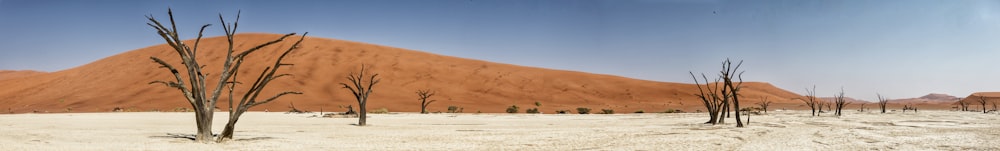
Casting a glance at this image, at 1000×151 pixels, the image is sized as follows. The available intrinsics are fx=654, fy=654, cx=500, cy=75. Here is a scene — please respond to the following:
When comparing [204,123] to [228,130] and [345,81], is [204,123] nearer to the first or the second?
[228,130]

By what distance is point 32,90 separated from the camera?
6838cm

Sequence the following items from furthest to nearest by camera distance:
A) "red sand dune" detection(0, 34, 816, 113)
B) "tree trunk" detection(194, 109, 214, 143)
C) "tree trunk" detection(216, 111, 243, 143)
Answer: "red sand dune" detection(0, 34, 816, 113)
"tree trunk" detection(216, 111, 243, 143)
"tree trunk" detection(194, 109, 214, 143)

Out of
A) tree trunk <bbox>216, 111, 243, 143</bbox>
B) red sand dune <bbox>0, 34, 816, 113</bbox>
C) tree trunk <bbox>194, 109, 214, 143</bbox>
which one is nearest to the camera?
tree trunk <bbox>194, 109, 214, 143</bbox>

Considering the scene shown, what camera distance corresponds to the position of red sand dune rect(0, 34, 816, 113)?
186ft

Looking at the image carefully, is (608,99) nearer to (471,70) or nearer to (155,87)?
(471,70)

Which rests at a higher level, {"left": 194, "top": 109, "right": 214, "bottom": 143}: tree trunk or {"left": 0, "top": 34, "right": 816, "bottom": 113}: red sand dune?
{"left": 0, "top": 34, "right": 816, "bottom": 113}: red sand dune

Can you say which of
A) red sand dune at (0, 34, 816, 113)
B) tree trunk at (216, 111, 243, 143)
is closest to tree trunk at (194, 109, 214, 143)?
tree trunk at (216, 111, 243, 143)

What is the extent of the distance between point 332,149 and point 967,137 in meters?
13.7

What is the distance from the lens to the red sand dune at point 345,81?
56.6 meters

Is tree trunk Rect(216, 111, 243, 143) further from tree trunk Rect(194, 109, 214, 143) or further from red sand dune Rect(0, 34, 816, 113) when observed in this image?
red sand dune Rect(0, 34, 816, 113)

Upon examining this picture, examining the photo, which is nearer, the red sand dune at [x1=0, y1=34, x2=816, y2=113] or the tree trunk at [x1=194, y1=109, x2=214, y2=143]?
the tree trunk at [x1=194, y1=109, x2=214, y2=143]

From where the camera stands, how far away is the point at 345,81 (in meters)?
64.8

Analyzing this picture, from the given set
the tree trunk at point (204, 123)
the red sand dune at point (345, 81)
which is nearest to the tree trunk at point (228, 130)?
the tree trunk at point (204, 123)

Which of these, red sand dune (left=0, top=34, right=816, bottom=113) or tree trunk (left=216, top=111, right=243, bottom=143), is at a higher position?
red sand dune (left=0, top=34, right=816, bottom=113)
